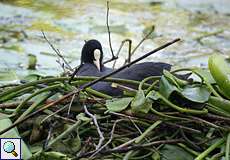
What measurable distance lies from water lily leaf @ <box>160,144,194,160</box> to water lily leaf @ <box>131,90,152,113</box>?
137 mm

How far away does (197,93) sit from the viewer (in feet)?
7.45

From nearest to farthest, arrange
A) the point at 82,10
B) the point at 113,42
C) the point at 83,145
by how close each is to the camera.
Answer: the point at 83,145
the point at 113,42
the point at 82,10

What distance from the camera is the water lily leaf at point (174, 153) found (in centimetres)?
215

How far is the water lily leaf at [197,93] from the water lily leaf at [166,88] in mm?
39

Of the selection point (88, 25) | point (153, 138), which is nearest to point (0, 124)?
point (153, 138)

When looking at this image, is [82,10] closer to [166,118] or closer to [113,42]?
[113,42]

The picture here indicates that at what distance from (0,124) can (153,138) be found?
496 millimetres

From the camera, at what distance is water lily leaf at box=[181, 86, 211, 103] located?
7.34 ft

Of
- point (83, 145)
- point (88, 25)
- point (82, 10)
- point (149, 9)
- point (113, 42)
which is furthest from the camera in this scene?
point (149, 9)

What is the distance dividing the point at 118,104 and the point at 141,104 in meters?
0.10

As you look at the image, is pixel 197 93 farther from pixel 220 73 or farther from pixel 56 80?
pixel 56 80

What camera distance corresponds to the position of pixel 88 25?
253 inches

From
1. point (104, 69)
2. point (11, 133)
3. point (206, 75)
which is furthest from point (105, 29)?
point (11, 133)

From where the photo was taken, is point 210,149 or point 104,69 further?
point 104,69
